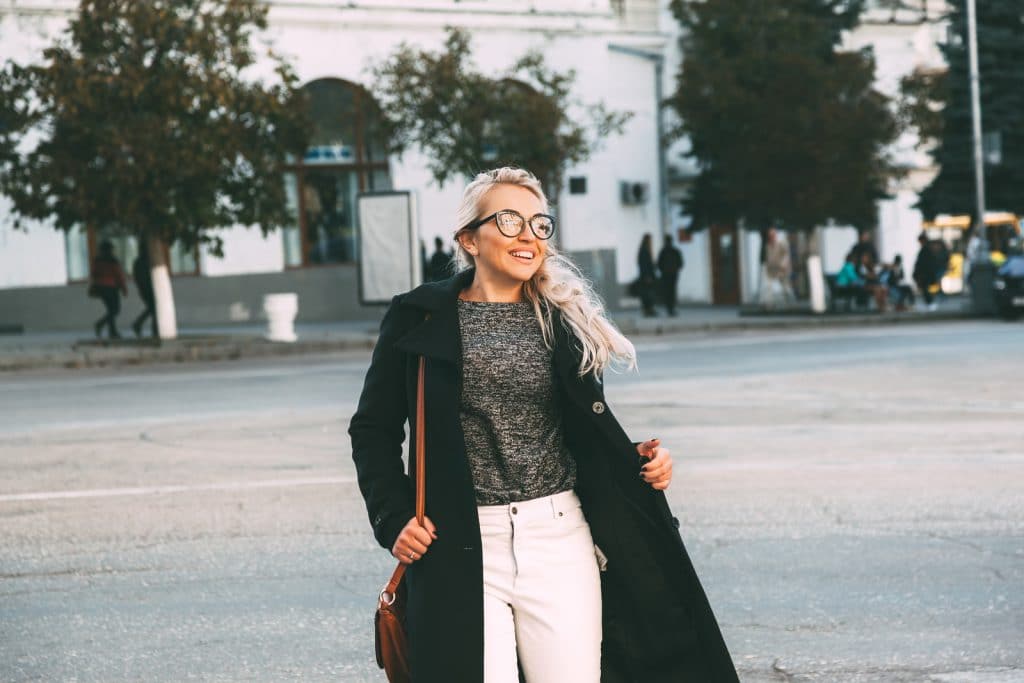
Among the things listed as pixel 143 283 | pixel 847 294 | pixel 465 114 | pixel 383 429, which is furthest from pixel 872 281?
pixel 383 429

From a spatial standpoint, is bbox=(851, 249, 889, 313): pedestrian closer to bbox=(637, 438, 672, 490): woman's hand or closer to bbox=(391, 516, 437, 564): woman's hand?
bbox=(637, 438, 672, 490): woman's hand

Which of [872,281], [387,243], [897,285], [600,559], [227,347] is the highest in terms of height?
[387,243]

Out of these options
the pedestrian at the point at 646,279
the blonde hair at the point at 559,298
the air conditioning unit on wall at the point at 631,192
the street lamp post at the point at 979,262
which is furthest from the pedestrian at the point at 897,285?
the blonde hair at the point at 559,298

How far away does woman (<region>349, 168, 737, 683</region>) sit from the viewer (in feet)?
12.1

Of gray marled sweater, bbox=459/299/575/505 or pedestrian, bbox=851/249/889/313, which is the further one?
pedestrian, bbox=851/249/889/313

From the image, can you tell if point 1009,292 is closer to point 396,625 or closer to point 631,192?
point 631,192

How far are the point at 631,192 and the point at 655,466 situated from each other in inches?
1501

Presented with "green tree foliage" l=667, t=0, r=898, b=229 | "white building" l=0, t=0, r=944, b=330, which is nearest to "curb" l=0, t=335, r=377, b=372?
"white building" l=0, t=0, r=944, b=330

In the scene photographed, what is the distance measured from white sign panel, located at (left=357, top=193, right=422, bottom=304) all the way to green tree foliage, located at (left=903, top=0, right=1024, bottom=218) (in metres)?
20.7

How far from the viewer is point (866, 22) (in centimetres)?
4581

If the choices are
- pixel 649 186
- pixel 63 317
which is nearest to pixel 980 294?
pixel 649 186

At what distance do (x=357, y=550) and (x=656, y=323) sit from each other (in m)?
23.7

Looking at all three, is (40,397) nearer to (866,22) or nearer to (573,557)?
(573,557)

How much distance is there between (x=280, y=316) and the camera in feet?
89.1
